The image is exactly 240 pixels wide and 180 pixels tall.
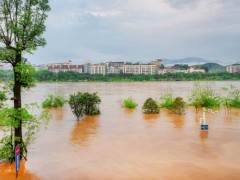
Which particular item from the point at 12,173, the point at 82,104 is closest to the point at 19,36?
the point at 12,173

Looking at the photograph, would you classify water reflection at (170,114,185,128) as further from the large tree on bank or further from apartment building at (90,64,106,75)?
apartment building at (90,64,106,75)

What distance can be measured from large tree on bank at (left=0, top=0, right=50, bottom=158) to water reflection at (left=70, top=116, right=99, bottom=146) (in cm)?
342

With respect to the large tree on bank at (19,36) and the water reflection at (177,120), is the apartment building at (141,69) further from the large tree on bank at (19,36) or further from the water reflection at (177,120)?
the large tree on bank at (19,36)

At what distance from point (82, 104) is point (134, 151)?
26.4 feet

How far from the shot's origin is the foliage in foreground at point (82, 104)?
722 inches

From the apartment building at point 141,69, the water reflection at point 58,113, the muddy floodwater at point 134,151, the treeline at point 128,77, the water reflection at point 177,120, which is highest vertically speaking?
the apartment building at point 141,69

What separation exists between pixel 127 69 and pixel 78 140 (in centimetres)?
14149

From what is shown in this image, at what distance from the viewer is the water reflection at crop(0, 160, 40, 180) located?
8.80 m

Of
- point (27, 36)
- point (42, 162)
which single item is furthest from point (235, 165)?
point (27, 36)

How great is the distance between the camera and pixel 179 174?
344 inches

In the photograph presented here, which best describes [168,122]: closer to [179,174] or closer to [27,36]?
[179,174]

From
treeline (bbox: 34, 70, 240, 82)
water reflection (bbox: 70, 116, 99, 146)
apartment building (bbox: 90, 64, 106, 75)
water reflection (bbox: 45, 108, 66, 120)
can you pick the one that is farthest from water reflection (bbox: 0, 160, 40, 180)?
apartment building (bbox: 90, 64, 106, 75)

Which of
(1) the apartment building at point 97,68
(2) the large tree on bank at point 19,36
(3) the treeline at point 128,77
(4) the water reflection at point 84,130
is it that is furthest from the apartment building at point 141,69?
(2) the large tree on bank at point 19,36

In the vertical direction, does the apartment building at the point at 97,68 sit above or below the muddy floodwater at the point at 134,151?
above
